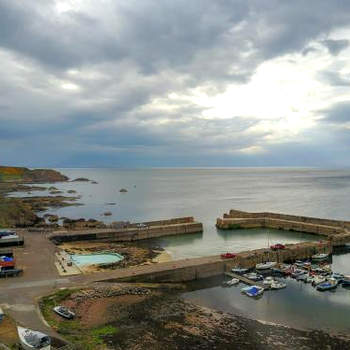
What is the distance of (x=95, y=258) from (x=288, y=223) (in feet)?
134

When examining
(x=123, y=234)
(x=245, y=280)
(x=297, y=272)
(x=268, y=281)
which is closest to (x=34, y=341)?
(x=245, y=280)

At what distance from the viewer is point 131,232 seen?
200ft

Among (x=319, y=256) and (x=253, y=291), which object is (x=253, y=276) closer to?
(x=253, y=291)

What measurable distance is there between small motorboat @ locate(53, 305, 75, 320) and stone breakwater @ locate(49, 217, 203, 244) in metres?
29.7

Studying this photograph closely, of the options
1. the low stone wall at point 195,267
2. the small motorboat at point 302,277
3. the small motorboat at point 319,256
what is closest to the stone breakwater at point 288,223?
the small motorboat at point 319,256

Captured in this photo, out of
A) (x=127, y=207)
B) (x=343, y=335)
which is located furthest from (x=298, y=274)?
(x=127, y=207)

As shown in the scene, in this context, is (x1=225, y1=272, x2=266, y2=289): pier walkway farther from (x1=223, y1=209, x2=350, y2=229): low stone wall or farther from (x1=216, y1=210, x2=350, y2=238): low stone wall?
(x1=223, y1=209, x2=350, y2=229): low stone wall

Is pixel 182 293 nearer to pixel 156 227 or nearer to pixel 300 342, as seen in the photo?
pixel 300 342

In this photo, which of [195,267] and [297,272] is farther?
[297,272]

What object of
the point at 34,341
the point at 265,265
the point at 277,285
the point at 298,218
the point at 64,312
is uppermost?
the point at 298,218

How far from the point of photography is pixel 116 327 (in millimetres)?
25375

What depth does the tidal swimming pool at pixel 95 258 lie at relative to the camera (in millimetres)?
43188

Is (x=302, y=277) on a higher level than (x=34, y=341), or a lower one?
lower

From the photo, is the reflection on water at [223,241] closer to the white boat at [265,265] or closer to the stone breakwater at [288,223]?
the stone breakwater at [288,223]
